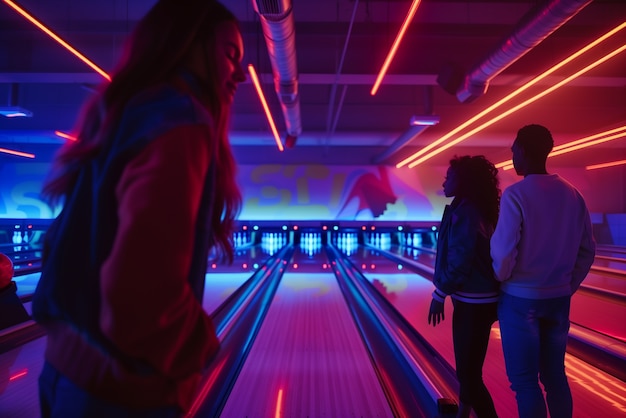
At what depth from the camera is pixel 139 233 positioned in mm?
547

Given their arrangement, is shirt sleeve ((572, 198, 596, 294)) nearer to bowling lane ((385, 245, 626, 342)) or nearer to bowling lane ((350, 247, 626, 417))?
bowling lane ((350, 247, 626, 417))

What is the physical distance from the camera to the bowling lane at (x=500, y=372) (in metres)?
2.35

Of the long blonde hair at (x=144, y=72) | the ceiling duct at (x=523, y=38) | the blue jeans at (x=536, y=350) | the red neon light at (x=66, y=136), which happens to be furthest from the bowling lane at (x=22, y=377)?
the ceiling duct at (x=523, y=38)

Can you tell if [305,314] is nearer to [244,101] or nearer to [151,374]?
[151,374]

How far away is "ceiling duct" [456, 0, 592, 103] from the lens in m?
3.16

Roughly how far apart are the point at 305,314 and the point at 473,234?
2.84m

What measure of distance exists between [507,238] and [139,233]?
1419 millimetres

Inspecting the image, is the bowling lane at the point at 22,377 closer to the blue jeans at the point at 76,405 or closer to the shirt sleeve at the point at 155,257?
the blue jeans at the point at 76,405

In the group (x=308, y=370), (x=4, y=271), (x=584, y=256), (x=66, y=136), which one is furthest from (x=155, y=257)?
(x=4, y=271)

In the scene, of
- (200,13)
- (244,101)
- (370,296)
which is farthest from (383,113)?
(200,13)

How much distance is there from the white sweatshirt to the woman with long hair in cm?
126

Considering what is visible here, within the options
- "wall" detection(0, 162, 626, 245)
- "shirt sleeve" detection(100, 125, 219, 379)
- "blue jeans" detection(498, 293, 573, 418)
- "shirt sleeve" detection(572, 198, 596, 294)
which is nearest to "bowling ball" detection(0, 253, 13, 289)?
"shirt sleeve" detection(100, 125, 219, 379)

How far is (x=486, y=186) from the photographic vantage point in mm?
1985

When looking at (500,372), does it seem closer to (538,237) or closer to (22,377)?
(538,237)
